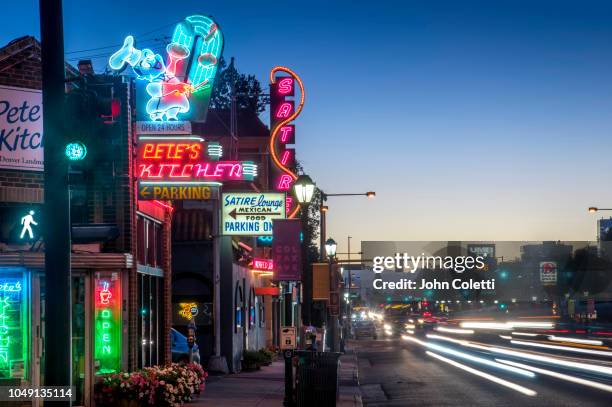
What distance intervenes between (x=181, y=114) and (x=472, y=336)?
58088mm

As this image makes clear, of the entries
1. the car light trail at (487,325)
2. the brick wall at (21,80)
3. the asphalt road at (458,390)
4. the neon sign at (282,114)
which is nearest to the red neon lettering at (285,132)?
the neon sign at (282,114)

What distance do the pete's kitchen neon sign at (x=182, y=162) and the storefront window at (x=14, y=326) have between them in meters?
5.45

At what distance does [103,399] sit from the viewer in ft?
57.9

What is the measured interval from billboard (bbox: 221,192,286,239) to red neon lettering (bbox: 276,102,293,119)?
11.9 meters

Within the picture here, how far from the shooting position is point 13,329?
650 inches

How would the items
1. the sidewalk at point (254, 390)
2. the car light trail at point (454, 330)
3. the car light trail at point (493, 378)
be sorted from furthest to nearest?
the car light trail at point (454, 330)
the car light trail at point (493, 378)
the sidewalk at point (254, 390)

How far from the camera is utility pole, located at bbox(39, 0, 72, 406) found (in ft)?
35.0

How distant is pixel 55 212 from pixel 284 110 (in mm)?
30908

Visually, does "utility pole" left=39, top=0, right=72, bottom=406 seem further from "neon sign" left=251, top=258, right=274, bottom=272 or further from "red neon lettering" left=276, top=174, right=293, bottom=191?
"red neon lettering" left=276, top=174, right=293, bottom=191

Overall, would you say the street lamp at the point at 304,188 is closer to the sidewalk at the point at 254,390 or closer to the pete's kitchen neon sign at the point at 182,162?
the pete's kitchen neon sign at the point at 182,162

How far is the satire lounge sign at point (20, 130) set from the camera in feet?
54.1

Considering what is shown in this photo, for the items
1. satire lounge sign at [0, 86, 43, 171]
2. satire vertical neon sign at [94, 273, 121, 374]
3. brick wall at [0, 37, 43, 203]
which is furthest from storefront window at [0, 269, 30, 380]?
satire lounge sign at [0, 86, 43, 171]

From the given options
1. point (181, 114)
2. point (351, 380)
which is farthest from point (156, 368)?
point (351, 380)

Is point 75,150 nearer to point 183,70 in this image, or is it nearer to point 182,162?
point 183,70
